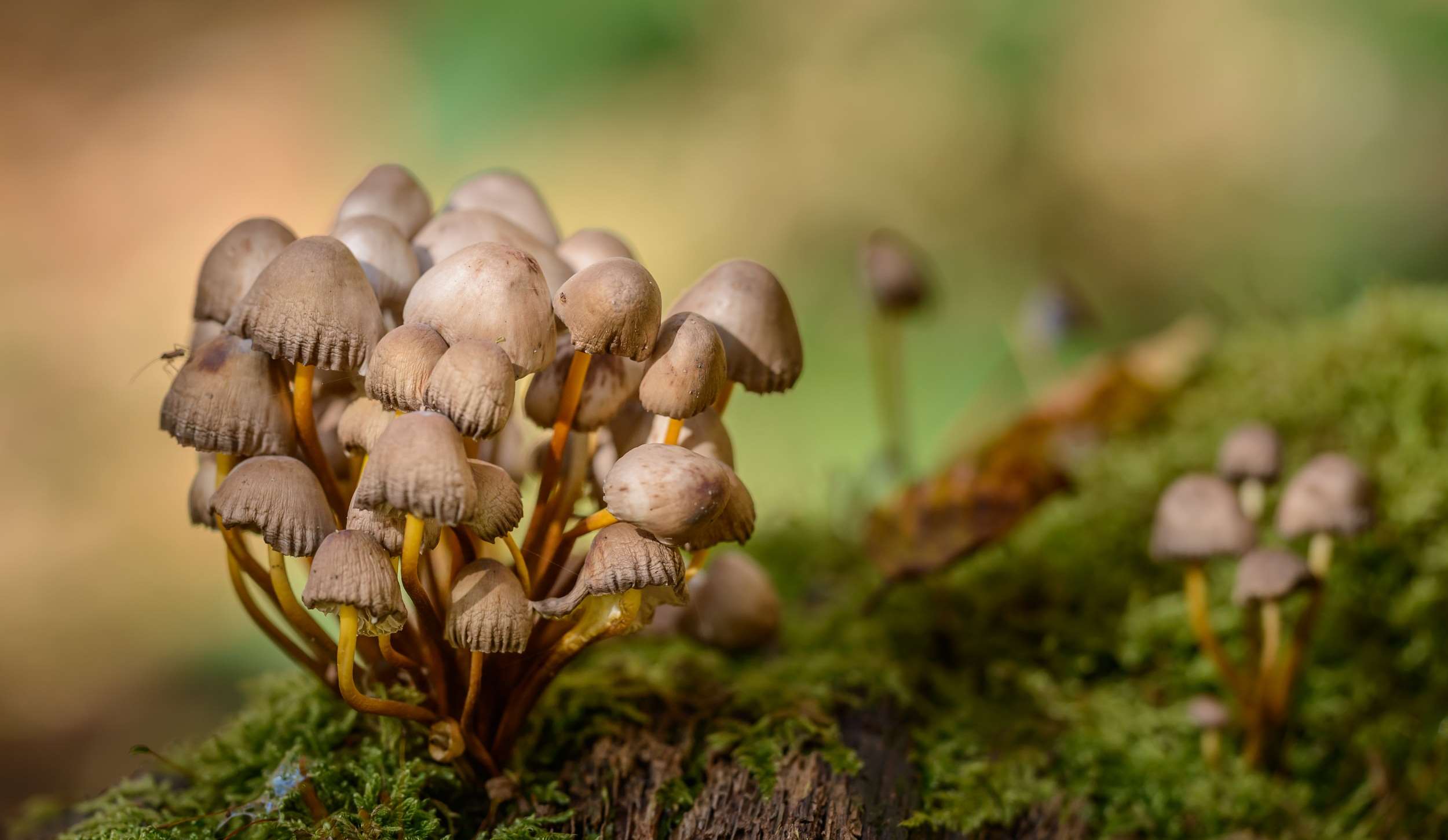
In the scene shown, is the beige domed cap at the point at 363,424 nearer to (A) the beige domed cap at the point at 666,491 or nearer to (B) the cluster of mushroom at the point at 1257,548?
(A) the beige domed cap at the point at 666,491

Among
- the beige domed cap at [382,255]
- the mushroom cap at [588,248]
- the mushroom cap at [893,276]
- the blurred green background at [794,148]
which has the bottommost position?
the beige domed cap at [382,255]

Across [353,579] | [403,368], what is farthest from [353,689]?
[403,368]

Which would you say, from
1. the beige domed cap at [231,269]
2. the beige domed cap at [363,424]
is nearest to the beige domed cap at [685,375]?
the beige domed cap at [363,424]

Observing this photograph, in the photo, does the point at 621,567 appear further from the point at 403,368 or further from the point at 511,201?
the point at 511,201

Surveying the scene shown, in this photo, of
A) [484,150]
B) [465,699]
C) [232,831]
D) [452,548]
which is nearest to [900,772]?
[465,699]

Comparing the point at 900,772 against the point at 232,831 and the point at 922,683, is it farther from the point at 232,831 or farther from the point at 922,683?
the point at 232,831

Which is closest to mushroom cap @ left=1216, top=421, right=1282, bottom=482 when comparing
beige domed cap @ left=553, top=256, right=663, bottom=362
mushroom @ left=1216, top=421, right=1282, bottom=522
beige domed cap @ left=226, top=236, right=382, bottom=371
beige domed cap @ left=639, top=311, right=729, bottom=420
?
mushroom @ left=1216, top=421, right=1282, bottom=522
